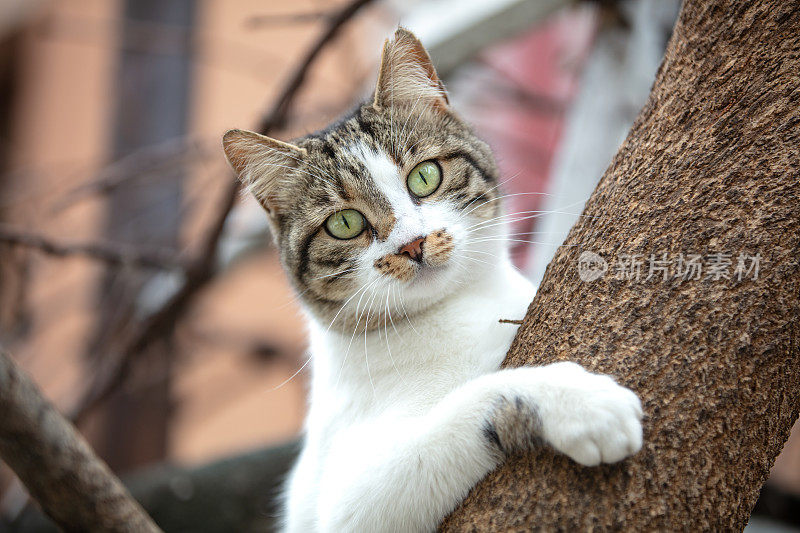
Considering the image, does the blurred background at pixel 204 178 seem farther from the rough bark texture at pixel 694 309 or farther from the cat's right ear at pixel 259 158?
the cat's right ear at pixel 259 158

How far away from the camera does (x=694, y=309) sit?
1.12 metres

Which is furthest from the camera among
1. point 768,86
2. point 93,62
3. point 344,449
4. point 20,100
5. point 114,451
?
point 20,100

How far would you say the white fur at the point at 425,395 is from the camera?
113 cm

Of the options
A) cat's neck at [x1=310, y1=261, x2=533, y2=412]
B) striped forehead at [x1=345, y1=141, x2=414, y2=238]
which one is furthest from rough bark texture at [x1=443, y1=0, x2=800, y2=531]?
striped forehead at [x1=345, y1=141, x2=414, y2=238]

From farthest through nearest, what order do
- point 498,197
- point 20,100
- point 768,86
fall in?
point 20,100
point 498,197
point 768,86

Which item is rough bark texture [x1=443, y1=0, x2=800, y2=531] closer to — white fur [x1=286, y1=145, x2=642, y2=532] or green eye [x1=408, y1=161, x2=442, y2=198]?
white fur [x1=286, y1=145, x2=642, y2=532]

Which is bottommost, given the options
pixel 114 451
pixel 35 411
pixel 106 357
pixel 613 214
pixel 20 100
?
pixel 114 451

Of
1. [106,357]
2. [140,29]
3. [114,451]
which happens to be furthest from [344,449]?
[140,29]

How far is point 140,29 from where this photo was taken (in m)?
4.95

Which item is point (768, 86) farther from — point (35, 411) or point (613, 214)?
point (35, 411)

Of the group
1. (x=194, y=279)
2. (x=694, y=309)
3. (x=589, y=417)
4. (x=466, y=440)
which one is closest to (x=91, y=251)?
(x=194, y=279)

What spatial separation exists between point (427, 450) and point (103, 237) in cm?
434

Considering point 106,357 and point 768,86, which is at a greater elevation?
point 768,86

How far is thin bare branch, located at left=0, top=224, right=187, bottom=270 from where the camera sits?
2.07 metres
